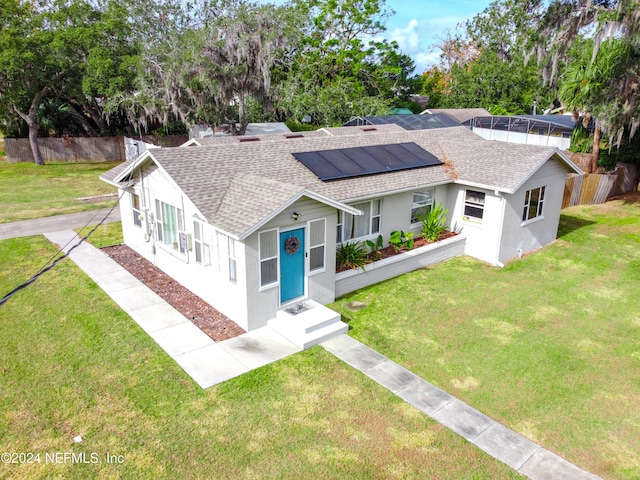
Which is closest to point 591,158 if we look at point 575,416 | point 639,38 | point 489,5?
point 639,38

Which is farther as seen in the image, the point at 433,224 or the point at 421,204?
the point at 421,204

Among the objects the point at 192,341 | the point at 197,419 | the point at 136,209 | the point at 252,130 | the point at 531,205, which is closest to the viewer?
the point at 197,419

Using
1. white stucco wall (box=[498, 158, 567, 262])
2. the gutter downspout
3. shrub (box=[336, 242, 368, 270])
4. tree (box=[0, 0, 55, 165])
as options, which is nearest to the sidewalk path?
shrub (box=[336, 242, 368, 270])

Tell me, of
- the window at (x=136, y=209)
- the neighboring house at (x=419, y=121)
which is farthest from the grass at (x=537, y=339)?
the neighboring house at (x=419, y=121)

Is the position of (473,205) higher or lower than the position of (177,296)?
higher

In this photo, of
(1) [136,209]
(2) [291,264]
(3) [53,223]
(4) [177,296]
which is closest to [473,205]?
(2) [291,264]

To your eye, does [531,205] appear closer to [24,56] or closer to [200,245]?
[200,245]
